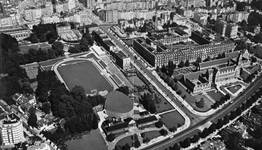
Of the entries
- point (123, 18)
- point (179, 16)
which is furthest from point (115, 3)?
point (179, 16)

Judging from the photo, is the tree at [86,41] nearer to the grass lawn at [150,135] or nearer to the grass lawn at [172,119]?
the grass lawn at [172,119]

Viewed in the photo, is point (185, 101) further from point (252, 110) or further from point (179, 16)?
point (179, 16)

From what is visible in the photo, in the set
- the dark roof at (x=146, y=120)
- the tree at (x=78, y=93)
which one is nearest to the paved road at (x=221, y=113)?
the dark roof at (x=146, y=120)

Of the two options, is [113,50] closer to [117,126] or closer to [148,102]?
[148,102]

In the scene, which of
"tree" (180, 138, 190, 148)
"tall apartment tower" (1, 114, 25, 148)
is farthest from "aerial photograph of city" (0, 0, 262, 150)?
"tree" (180, 138, 190, 148)

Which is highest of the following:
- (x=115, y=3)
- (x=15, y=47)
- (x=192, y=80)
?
(x=115, y=3)

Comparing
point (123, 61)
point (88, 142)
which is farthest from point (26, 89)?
point (123, 61)

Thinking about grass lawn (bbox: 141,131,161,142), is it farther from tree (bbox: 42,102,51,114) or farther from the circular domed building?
tree (bbox: 42,102,51,114)
